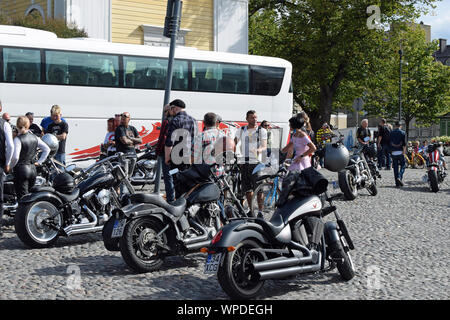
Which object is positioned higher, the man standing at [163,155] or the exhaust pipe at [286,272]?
the man standing at [163,155]

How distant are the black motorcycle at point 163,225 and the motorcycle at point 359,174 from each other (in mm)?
6196

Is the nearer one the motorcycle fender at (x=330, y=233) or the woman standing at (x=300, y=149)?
the motorcycle fender at (x=330, y=233)

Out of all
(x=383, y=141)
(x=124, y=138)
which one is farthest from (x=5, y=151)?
(x=383, y=141)

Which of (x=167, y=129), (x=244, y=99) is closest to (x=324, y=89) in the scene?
(x=244, y=99)

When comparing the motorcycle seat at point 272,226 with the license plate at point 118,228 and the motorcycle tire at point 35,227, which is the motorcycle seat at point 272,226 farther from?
the motorcycle tire at point 35,227

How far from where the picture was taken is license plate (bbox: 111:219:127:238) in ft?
21.4

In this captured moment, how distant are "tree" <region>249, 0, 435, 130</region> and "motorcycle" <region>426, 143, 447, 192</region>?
1806cm

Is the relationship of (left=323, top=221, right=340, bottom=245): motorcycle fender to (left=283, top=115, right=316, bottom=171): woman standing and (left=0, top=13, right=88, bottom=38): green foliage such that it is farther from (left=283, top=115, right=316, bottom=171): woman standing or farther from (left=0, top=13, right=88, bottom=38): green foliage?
(left=0, top=13, right=88, bottom=38): green foliage

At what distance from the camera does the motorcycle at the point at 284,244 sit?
5.45 meters

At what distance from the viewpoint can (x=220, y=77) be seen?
66.2 feet

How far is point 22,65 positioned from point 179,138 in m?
9.07

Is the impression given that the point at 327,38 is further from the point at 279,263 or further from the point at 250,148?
the point at 279,263

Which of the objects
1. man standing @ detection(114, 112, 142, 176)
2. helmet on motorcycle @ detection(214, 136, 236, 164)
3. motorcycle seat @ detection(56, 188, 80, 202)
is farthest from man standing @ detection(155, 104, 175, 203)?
man standing @ detection(114, 112, 142, 176)

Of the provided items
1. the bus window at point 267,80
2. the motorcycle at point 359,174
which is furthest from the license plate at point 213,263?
the bus window at point 267,80
